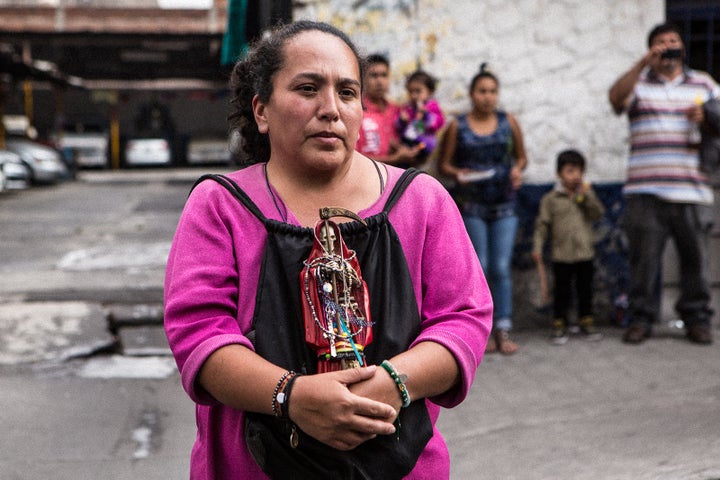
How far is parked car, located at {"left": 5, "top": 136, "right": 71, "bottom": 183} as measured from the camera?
66.0 ft

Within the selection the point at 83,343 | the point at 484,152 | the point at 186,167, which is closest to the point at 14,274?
the point at 83,343

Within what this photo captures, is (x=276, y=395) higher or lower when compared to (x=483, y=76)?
lower

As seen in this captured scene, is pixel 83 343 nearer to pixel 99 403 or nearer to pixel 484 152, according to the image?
pixel 99 403

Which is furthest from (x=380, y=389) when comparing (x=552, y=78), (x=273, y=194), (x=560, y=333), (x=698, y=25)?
(x=698, y=25)

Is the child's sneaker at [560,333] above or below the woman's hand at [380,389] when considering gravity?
below

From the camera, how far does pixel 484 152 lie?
18.6 feet

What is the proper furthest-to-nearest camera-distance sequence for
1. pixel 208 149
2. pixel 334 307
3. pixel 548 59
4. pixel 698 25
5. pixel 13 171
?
pixel 208 149 → pixel 13 171 → pixel 698 25 → pixel 548 59 → pixel 334 307

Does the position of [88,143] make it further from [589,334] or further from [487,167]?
[589,334]

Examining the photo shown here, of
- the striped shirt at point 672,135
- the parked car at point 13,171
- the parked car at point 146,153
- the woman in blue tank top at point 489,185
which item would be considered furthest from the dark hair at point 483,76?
the parked car at point 146,153

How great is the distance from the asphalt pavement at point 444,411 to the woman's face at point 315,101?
2.30 m

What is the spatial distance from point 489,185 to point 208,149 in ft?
79.1

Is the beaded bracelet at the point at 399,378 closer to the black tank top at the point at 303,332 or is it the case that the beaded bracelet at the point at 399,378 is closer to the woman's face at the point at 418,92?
the black tank top at the point at 303,332

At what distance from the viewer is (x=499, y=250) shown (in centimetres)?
569

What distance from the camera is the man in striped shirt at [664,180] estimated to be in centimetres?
568
